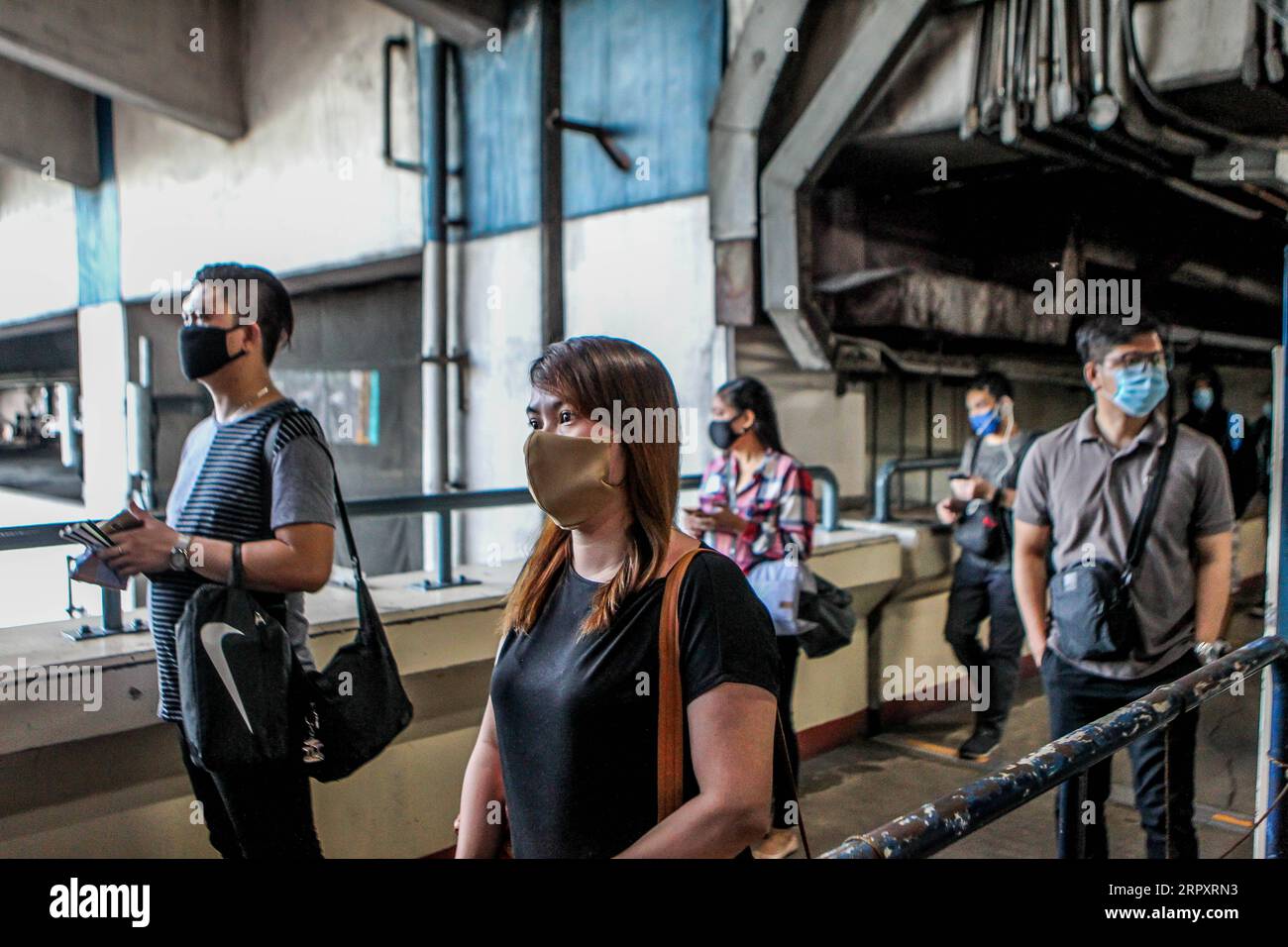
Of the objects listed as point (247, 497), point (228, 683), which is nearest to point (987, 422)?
point (247, 497)

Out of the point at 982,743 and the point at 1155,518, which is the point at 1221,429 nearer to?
the point at 982,743

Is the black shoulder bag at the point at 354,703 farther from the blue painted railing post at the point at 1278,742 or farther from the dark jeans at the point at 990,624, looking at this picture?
the dark jeans at the point at 990,624

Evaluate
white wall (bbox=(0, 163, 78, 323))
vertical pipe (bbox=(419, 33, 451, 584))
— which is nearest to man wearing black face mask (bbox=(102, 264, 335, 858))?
vertical pipe (bbox=(419, 33, 451, 584))

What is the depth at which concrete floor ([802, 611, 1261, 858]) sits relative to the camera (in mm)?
3445

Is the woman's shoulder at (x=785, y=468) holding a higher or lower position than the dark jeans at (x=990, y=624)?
higher

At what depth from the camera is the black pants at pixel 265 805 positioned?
1.91m

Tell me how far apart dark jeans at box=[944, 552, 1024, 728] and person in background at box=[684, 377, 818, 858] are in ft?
3.94

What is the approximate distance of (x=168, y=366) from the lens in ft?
28.1

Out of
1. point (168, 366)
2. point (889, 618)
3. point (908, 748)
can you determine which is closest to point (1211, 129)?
point (889, 618)

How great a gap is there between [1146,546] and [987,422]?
6.28ft

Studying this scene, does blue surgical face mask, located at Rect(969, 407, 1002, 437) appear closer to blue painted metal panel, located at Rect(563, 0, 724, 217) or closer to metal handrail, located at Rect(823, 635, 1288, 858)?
blue painted metal panel, located at Rect(563, 0, 724, 217)

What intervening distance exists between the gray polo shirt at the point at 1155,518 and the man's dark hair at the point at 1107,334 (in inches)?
7.9

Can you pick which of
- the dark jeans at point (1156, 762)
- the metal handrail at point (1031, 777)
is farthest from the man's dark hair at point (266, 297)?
the dark jeans at point (1156, 762)
